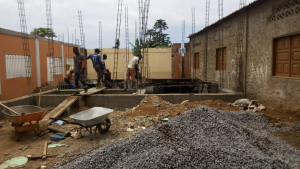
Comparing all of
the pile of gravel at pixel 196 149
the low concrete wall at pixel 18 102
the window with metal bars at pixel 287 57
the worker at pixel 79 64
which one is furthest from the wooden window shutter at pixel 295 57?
the low concrete wall at pixel 18 102

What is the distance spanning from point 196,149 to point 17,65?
10.1m

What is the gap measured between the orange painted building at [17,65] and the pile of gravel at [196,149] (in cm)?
Answer: 796

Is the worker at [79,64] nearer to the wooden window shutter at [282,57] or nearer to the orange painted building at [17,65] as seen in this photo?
the orange painted building at [17,65]

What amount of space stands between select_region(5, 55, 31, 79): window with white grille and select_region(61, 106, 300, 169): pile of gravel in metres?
8.37

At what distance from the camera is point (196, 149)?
3572 mm

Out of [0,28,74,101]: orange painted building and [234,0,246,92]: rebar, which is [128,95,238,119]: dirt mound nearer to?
[234,0,246,92]: rebar

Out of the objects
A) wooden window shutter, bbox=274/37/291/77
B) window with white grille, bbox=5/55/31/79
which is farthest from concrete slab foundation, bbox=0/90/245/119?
window with white grille, bbox=5/55/31/79

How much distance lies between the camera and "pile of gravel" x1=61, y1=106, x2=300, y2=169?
3.28m

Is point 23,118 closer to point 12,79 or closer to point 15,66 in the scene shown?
point 12,79

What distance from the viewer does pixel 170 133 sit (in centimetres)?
433

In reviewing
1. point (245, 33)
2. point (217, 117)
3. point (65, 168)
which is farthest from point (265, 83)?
point (65, 168)

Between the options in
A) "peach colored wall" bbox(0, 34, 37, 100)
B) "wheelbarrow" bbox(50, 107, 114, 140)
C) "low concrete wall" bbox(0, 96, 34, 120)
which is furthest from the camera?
"peach colored wall" bbox(0, 34, 37, 100)

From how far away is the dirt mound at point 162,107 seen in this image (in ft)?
20.6

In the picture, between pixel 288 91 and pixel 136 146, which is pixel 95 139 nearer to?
pixel 136 146
